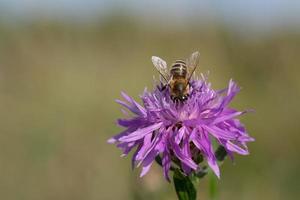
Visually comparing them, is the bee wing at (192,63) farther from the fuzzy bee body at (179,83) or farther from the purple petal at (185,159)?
the purple petal at (185,159)

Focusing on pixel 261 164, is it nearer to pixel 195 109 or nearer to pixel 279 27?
pixel 195 109

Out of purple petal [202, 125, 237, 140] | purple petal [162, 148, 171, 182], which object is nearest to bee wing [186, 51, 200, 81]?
purple petal [202, 125, 237, 140]

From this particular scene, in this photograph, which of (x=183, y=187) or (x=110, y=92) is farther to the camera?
(x=110, y=92)

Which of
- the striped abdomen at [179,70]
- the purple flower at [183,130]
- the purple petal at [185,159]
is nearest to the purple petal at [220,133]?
the purple flower at [183,130]

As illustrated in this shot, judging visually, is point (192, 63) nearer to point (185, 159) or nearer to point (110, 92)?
point (185, 159)

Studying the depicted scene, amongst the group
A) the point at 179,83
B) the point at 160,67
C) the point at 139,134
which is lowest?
the point at 139,134

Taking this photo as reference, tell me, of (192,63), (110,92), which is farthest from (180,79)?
(110,92)

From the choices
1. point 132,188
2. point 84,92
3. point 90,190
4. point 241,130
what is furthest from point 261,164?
point 241,130
